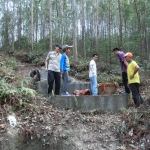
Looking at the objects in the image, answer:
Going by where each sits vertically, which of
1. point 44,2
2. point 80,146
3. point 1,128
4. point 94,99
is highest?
point 44,2

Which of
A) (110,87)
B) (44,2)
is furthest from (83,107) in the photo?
(44,2)

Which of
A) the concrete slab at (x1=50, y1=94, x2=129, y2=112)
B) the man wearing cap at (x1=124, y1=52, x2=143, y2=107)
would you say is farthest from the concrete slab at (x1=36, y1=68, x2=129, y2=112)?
the man wearing cap at (x1=124, y1=52, x2=143, y2=107)

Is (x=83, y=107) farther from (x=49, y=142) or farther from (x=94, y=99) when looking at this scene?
(x=49, y=142)

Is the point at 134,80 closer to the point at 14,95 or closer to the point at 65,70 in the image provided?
the point at 65,70

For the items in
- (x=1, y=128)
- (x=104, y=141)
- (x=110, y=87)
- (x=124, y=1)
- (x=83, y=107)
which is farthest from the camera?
(x=124, y=1)

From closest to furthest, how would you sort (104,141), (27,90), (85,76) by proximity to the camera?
1. (104,141)
2. (27,90)
3. (85,76)

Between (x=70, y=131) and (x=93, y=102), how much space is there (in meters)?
1.97

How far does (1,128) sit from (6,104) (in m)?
0.80

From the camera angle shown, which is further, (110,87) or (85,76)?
(85,76)

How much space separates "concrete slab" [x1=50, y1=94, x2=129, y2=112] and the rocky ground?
0.73m

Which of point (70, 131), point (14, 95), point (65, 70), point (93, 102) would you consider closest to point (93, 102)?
point (93, 102)

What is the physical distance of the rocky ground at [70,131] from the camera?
561 cm

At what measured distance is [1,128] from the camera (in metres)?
5.57

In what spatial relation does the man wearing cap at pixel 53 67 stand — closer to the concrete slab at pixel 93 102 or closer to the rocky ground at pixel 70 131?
the concrete slab at pixel 93 102
